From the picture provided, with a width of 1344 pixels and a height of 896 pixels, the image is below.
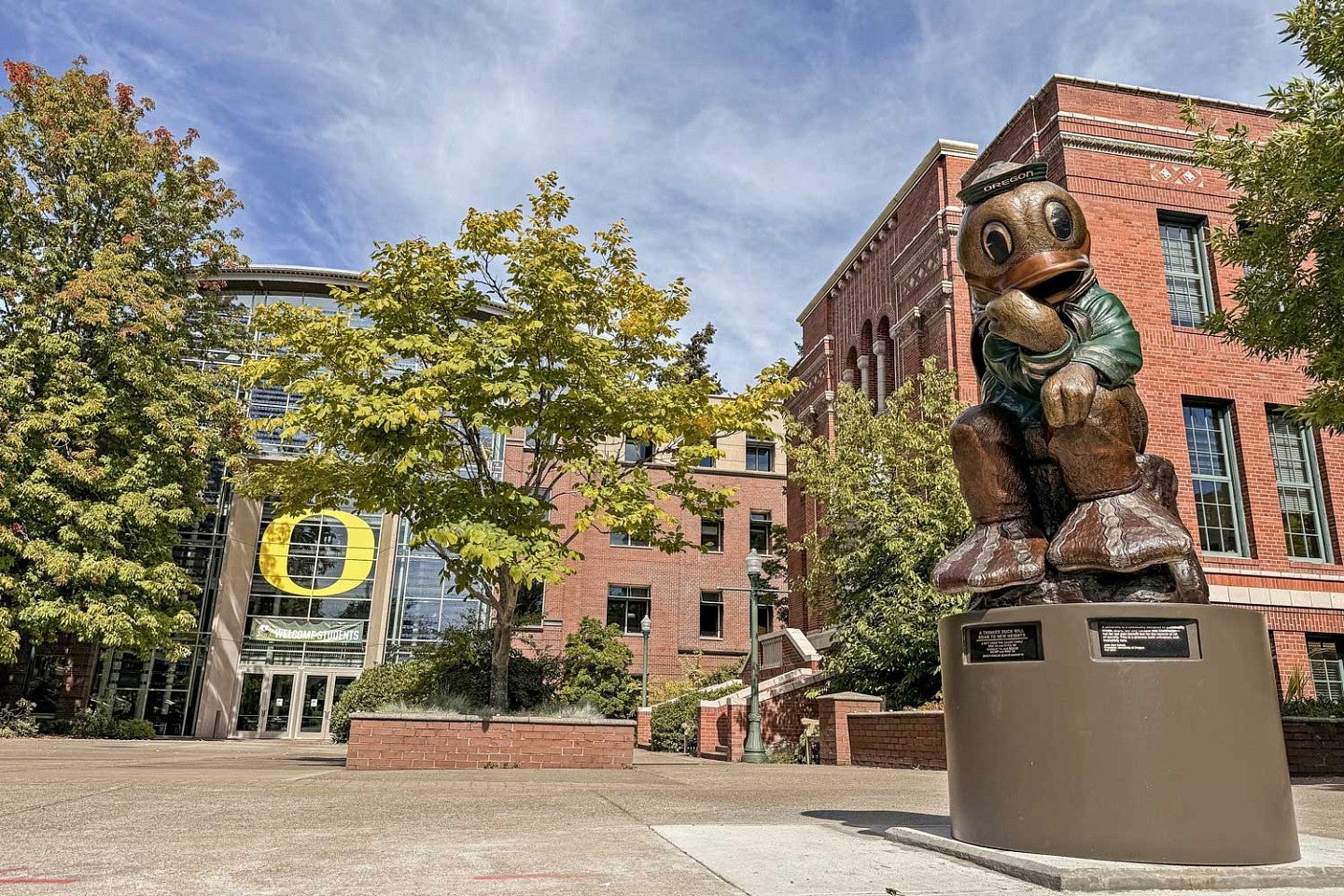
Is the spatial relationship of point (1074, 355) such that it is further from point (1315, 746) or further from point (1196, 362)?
point (1196, 362)

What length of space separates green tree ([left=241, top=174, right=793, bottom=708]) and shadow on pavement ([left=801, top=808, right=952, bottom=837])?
5.38 m

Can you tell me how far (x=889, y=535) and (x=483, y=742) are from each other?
26.3 feet

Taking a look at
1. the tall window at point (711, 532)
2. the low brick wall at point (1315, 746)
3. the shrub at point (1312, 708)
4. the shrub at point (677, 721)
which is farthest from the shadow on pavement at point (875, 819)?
the tall window at point (711, 532)

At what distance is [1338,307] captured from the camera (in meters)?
10.6

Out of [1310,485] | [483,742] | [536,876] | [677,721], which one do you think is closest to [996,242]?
[536,876]

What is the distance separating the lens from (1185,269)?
19391mm

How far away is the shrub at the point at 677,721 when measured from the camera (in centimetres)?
2114

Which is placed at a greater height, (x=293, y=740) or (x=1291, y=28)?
(x=1291, y=28)

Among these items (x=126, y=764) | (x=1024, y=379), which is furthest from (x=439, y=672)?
(x=1024, y=379)

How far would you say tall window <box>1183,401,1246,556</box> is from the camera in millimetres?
17859

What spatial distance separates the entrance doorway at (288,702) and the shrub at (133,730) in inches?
129

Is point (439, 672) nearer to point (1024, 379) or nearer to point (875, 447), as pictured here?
point (875, 447)

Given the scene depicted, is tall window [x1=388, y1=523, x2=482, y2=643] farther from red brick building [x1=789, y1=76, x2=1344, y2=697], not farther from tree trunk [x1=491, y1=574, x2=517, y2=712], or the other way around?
tree trunk [x1=491, y1=574, x2=517, y2=712]

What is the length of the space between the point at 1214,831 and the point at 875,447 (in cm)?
1382
